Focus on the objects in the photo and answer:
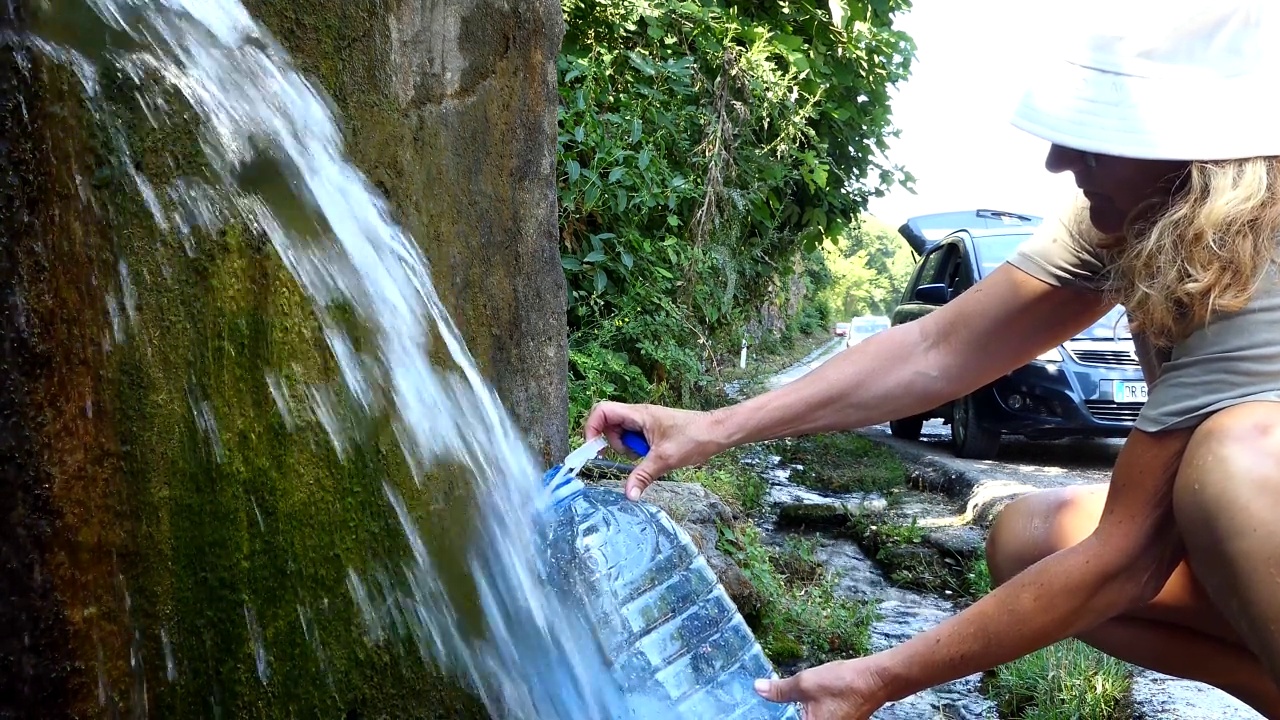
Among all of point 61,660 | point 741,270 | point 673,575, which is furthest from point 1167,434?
point 741,270

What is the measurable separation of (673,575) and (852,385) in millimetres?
588

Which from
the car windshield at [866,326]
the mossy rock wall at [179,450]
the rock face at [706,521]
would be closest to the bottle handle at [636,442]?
the mossy rock wall at [179,450]

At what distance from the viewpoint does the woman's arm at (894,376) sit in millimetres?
2113

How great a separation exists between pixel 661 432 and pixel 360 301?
626mm

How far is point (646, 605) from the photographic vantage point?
7.52 ft

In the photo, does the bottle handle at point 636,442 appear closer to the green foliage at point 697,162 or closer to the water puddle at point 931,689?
the water puddle at point 931,689

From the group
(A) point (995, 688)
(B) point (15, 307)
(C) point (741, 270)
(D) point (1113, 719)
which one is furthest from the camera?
(C) point (741, 270)

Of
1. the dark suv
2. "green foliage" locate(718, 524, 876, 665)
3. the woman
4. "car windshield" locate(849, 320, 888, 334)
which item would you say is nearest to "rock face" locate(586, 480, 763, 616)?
"green foliage" locate(718, 524, 876, 665)

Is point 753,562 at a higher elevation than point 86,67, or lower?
lower

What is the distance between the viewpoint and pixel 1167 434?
1.72 m

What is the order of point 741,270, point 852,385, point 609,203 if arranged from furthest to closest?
1. point 741,270
2. point 609,203
3. point 852,385

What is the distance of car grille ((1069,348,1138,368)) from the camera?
22.2ft

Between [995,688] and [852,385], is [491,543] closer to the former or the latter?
[852,385]

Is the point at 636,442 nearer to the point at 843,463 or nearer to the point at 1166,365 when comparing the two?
the point at 1166,365
